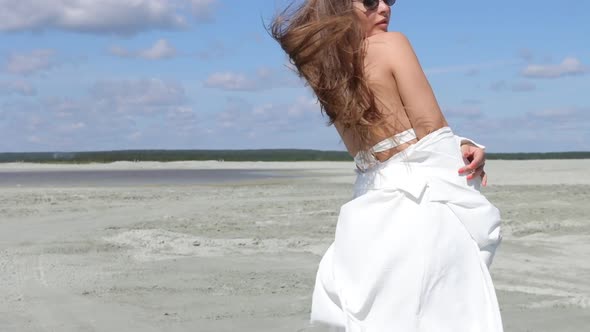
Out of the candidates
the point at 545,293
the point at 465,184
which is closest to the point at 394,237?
the point at 465,184

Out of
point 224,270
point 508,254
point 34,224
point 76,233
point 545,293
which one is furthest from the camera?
point 34,224

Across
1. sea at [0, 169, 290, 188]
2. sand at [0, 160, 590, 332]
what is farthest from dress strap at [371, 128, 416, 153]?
sea at [0, 169, 290, 188]

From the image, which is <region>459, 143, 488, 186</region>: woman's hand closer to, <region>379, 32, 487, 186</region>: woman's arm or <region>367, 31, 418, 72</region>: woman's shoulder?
<region>379, 32, 487, 186</region>: woman's arm

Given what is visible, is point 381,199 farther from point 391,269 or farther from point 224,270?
point 224,270

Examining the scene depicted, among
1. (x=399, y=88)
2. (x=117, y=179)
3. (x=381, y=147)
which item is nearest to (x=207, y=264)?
(x=381, y=147)

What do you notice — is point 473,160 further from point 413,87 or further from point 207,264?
point 207,264

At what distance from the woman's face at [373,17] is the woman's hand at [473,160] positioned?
47 centimetres

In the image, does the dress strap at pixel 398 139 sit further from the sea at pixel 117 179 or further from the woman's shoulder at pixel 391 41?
the sea at pixel 117 179

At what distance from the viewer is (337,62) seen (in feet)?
8.23

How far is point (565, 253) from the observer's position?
8961mm

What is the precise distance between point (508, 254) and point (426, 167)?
678 cm

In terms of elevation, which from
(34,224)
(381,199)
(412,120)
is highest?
(412,120)

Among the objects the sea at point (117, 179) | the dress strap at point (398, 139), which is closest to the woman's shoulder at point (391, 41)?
the dress strap at point (398, 139)

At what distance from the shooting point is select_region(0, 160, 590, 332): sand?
6098 millimetres
